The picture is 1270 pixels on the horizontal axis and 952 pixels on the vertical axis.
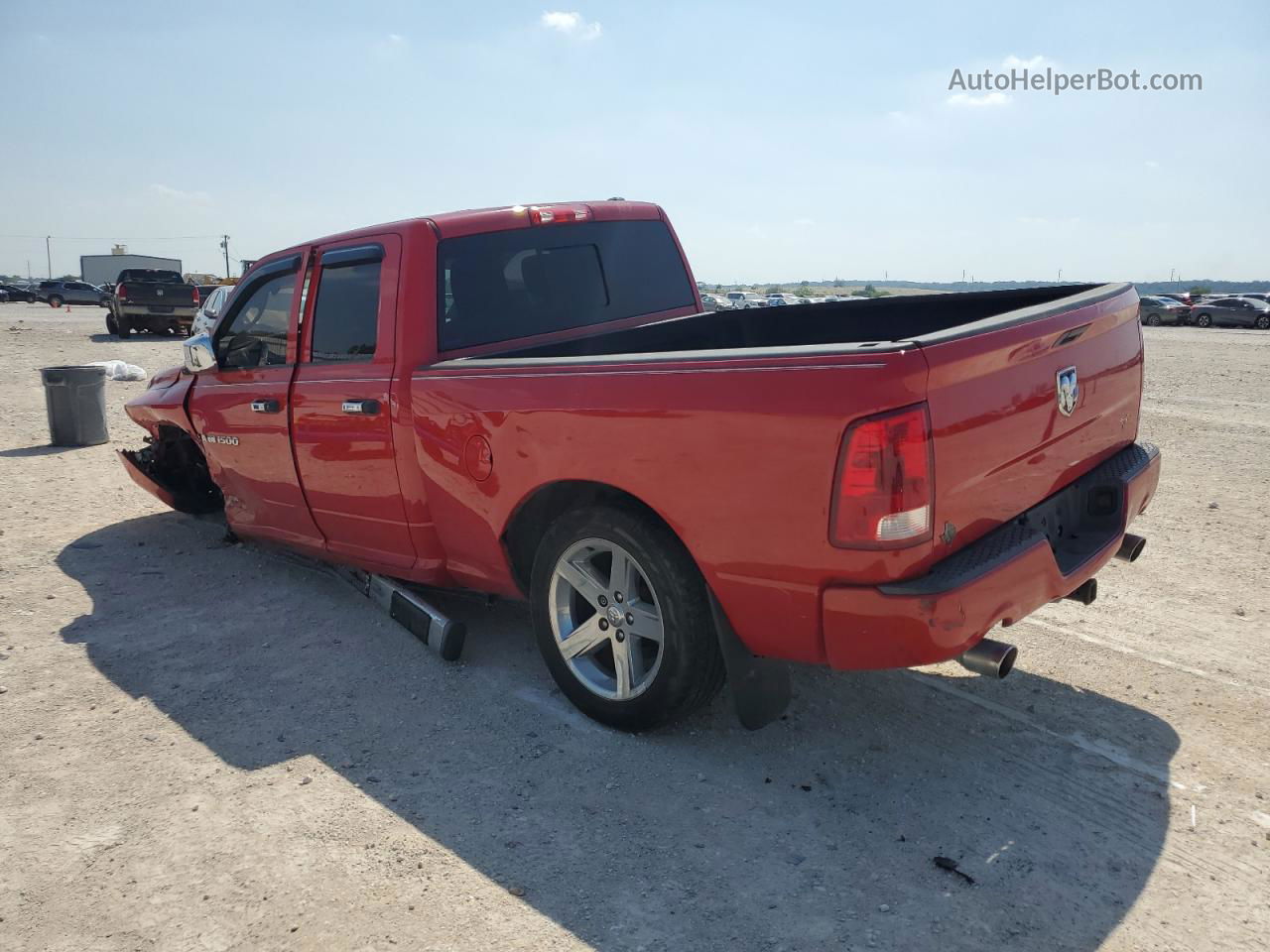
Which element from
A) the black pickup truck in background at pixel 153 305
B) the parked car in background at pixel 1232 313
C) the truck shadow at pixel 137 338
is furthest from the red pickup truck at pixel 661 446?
the parked car in background at pixel 1232 313

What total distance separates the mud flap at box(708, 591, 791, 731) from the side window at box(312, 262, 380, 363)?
2187mm

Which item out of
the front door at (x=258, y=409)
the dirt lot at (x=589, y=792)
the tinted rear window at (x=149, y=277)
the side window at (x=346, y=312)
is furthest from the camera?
the tinted rear window at (x=149, y=277)

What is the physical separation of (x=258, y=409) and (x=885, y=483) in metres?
3.60

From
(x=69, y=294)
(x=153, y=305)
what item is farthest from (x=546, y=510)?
(x=69, y=294)

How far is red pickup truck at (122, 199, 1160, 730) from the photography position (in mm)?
2793

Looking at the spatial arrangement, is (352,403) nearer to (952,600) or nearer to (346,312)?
(346,312)

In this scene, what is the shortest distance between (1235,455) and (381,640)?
7.75m

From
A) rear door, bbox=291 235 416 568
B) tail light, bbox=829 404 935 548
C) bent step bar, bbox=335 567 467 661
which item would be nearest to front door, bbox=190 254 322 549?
rear door, bbox=291 235 416 568

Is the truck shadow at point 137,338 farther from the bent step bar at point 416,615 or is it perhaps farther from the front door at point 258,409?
the bent step bar at point 416,615

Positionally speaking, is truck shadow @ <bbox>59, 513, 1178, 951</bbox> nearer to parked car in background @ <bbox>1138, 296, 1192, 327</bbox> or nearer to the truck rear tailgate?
the truck rear tailgate

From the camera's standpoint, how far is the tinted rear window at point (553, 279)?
4438 millimetres

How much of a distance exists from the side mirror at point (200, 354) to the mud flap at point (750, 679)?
11.9 ft

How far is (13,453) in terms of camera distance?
947 cm

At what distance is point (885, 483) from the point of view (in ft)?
8.92
